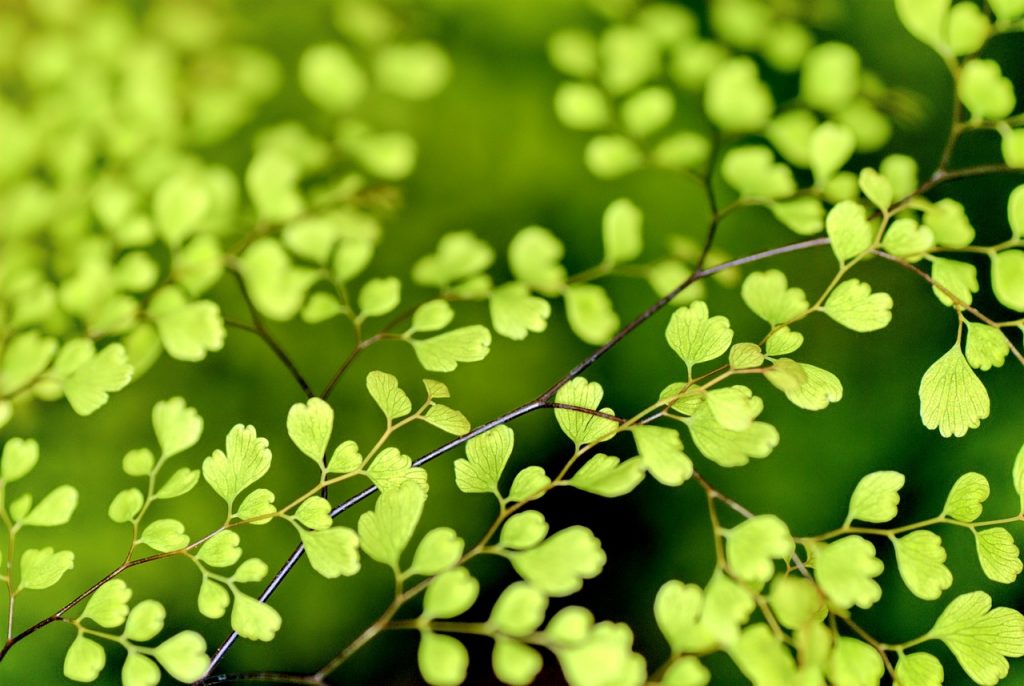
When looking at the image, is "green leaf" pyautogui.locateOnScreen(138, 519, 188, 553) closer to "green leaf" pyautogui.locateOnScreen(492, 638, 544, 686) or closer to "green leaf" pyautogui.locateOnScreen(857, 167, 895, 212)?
"green leaf" pyautogui.locateOnScreen(492, 638, 544, 686)

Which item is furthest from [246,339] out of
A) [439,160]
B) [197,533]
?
[439,160]

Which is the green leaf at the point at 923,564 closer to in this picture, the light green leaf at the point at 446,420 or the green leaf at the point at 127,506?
the light green leaf at the point at 446,420

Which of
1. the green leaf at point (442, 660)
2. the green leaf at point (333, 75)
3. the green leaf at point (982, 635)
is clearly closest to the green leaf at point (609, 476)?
the green leaf at point (442, 660)

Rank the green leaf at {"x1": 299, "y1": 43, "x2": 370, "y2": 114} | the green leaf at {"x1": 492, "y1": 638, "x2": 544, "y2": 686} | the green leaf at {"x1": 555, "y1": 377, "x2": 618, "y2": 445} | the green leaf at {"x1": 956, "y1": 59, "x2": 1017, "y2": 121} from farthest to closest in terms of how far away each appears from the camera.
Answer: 1. the green leaf at {"x1": 299, "y1": 43, "x2": 370, "y2": 114}
2. the green leaf at {"x1": 956, "y1": 59, "x2": 1017, "y2": 121}
3. the green leaf at {"x1": 555, "y1": 377, "x2": 618, "y2": 445}
4. the green leaf at {"x1": 492, "y1": 638, "x2": 544, "y2": 686}

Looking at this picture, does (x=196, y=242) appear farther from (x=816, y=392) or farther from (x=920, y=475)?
(x=920, y=475)

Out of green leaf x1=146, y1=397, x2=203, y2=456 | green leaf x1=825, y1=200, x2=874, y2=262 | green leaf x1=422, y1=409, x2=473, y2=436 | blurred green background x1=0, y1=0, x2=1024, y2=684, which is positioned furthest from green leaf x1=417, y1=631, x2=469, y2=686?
blurred green background x1=0, y1=0, x2=1024, y2=684

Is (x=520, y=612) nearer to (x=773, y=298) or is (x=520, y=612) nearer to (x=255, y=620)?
(x=255, y=620)
